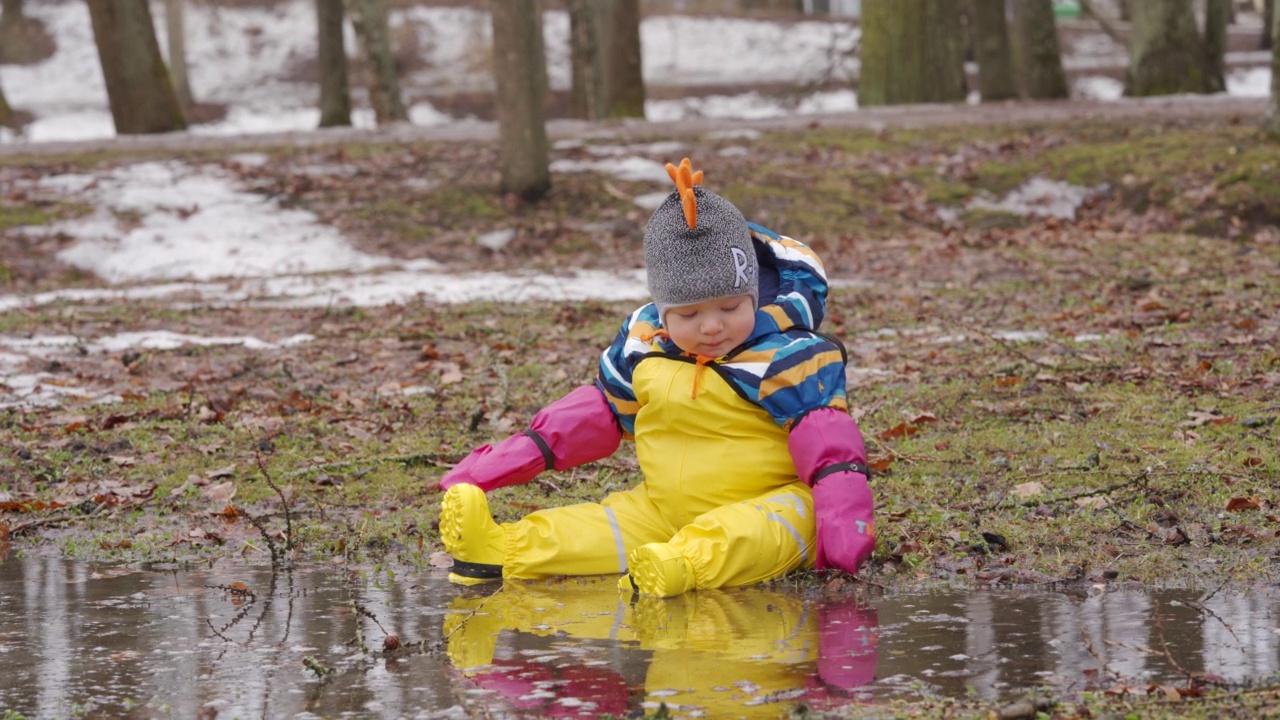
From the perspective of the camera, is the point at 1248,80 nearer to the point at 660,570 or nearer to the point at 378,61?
the point at 378,61

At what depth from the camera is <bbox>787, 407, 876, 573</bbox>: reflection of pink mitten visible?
406cm

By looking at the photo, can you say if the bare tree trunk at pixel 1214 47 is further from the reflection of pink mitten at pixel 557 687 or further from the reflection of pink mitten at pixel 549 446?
the reflection of pink mitten at pixel 557 687

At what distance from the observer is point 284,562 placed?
4691 millimetres

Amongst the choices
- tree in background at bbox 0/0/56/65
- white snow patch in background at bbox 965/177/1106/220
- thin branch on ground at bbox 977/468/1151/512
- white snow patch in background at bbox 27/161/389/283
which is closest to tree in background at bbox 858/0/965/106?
white snow patch in background at bbox 965/177/1106/220

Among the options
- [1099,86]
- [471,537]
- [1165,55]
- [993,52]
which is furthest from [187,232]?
[1099,86]

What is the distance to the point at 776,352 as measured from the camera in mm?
4281

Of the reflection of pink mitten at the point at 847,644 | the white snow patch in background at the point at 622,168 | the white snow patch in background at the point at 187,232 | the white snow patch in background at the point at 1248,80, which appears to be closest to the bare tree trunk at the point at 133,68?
the white snow patch in background at the point at 187,232

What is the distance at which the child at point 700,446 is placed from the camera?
412 centimetres

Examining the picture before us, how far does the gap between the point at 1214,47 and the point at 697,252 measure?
63.2ft

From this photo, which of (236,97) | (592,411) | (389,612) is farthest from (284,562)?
(236,97)

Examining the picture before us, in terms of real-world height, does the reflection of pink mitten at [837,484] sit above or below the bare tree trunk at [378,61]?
below

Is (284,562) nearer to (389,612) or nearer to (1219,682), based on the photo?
(389,612)

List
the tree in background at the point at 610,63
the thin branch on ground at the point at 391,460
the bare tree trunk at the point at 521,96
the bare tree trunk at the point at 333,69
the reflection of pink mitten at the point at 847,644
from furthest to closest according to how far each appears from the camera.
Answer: the tree in background at the point at 610,63, the bare tree trunk at the point at 333,69, the bare tree trunk at the point at 521,96, the thin branch on ground at the point at 391,460, the reflection of pink mitten at the point at 847,644

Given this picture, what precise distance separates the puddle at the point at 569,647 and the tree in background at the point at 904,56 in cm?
1597
